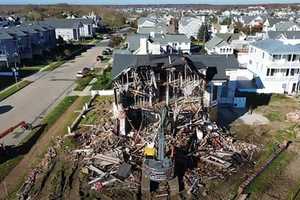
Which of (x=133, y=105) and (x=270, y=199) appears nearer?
(x=270, y=199)

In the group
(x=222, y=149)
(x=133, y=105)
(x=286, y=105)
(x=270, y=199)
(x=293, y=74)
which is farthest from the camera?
(x=293, y=74)

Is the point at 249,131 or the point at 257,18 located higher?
the point at 257,18

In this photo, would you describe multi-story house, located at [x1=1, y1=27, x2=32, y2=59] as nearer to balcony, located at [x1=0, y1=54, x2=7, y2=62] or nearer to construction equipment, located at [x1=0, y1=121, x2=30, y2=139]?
balcony, located at [x1=0, y1=54, x2=7, y2=62]

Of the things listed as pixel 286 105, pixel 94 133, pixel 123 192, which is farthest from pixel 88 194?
pixel 286 105

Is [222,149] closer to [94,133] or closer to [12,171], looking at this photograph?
[94,133]

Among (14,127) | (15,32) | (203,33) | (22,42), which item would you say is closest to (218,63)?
(14,127)

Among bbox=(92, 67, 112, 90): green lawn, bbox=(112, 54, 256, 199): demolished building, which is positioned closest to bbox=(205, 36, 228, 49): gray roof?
bbox=(92, 67, 112, 90): green lawn

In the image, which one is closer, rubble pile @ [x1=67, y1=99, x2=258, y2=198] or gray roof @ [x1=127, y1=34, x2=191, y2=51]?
rubble pile @ [x1=67, y1=99, x2=258, y2=198]
